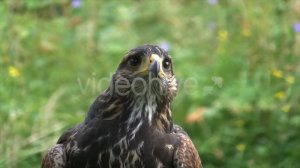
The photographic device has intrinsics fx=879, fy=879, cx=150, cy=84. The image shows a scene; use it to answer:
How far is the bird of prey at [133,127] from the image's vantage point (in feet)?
15.4

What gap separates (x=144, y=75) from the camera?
469 centimetres

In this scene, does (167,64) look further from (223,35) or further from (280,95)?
(223,35)

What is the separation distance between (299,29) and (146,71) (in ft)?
11.2

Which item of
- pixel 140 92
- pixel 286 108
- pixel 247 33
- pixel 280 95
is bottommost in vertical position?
pixel 140 92

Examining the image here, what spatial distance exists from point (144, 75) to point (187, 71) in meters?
3.57

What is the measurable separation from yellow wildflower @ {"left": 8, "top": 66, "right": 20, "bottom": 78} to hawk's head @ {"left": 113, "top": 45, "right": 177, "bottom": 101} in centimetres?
264

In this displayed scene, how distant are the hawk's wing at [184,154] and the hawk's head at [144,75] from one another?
271mm

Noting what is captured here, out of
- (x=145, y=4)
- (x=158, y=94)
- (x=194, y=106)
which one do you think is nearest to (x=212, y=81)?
(x=194, y=106)

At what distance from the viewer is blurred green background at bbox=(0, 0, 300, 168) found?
706cm

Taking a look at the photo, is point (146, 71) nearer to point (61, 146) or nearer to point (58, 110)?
point (61, 146)

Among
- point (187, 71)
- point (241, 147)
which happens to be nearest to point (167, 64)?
point (241, 147)

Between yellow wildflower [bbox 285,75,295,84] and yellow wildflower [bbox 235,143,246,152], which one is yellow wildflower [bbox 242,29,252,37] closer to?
yellow wildflower [bbox 285,75,295,84]

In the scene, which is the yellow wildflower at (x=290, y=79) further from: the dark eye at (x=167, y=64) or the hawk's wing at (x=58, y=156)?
the hawk's wing at (x=58, y=156)

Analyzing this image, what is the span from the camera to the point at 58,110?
741cm
